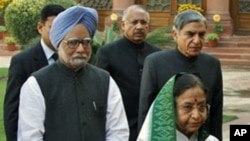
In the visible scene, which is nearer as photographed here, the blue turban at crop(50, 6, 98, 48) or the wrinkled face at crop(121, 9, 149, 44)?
the blue turban at crop(50, 6, 98, 48)

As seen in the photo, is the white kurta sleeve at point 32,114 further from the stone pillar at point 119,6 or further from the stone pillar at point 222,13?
the stone pillar at point 119,6

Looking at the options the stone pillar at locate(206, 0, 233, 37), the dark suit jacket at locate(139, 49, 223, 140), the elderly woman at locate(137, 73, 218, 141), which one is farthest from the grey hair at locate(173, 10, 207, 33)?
the stone pillar at locate(206, 0, 233, 37)

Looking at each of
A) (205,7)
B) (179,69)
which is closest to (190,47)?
(179,69)

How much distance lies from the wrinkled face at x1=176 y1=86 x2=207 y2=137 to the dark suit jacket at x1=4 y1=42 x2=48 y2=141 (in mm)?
1650

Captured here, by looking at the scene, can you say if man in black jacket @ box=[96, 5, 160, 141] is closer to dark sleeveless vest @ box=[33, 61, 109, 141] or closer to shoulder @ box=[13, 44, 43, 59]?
shoulder @ box=[13, 44, 43, 59]

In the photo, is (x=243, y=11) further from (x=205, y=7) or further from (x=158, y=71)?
(x=158, y=71)

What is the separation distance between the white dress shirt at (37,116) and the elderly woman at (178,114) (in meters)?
0.37

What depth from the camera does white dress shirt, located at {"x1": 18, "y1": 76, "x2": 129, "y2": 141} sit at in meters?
3.87

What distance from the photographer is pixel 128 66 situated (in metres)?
5.93

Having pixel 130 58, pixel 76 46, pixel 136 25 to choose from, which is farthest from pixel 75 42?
pixel 130 58

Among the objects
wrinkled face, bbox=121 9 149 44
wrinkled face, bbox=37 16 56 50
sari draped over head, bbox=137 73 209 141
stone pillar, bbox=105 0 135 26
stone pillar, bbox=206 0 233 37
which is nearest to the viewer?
sari draped over head, bbox=137 73 209 141

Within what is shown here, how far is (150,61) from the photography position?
5.13m

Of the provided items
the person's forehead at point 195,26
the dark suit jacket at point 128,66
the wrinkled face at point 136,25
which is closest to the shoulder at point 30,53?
the dark suit jacket at point 128,66

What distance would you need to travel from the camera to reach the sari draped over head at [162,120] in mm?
3570
